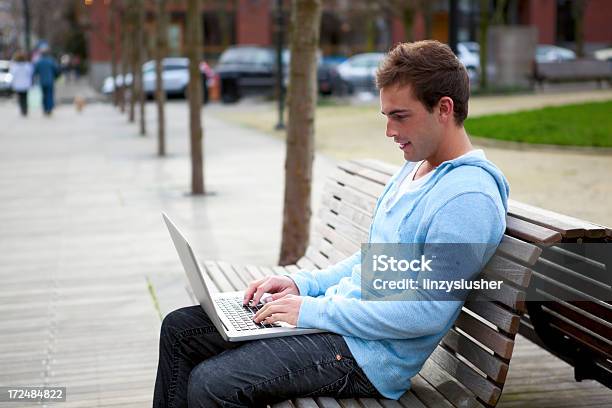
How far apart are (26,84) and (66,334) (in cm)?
2357

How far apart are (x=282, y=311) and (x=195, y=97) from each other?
8.73m

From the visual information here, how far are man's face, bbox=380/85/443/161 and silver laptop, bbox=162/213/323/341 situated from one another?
2.18 ft

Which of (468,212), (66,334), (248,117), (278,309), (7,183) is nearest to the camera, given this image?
(468,212)

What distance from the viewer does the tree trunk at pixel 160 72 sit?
15703 mm

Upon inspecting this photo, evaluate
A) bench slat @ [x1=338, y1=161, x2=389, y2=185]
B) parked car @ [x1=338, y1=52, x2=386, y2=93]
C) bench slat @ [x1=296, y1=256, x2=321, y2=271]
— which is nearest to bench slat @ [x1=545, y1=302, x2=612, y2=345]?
bench slat @ [x1=338, y1=161, x2=389, y2=185]

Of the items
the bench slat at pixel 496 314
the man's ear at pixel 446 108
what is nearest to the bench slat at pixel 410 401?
the bench slat at pixel 496 314

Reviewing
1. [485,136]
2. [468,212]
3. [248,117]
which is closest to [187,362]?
[468,212]

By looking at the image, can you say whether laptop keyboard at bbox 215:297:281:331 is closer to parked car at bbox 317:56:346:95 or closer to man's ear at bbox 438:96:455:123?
man's ear at bbox 438:96:455:123

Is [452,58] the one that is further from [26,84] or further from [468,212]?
[26,84]

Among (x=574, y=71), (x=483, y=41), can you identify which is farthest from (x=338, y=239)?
(x=574, y=71)

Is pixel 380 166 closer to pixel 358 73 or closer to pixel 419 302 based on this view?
pixel 419 302

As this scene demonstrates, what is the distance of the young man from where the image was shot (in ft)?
9.93

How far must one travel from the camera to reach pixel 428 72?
3049mm

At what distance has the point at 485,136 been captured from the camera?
55.9 ft
